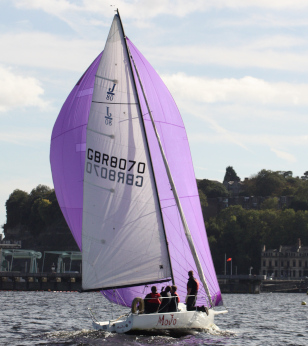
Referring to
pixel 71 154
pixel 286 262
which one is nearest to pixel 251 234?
pixel 286 262

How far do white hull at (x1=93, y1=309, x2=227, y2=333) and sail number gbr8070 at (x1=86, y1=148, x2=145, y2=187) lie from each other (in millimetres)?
4491

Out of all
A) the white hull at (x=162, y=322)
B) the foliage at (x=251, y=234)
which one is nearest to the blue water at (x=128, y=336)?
the white hull at (x=162, y=322)

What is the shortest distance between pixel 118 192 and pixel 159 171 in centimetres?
220

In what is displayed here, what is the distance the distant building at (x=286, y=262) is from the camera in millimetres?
172625

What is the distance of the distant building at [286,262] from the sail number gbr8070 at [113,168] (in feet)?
467

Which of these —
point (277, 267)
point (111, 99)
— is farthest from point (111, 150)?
point (277, 267)

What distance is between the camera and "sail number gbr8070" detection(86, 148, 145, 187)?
30.9 meters

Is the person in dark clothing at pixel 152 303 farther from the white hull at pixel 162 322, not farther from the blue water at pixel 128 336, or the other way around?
the blue water at pixel 128 336

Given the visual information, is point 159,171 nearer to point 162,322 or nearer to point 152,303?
point 152,303

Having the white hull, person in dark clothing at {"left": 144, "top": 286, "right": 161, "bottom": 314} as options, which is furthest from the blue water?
person in dark clothing at {"left": 144, "top": 286, "right": 161, "bottom": 314}

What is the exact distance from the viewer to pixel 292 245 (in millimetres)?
178125

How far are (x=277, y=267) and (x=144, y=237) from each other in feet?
481

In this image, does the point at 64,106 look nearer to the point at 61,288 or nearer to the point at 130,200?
the point at 130,200

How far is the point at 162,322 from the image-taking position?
29703 mm
